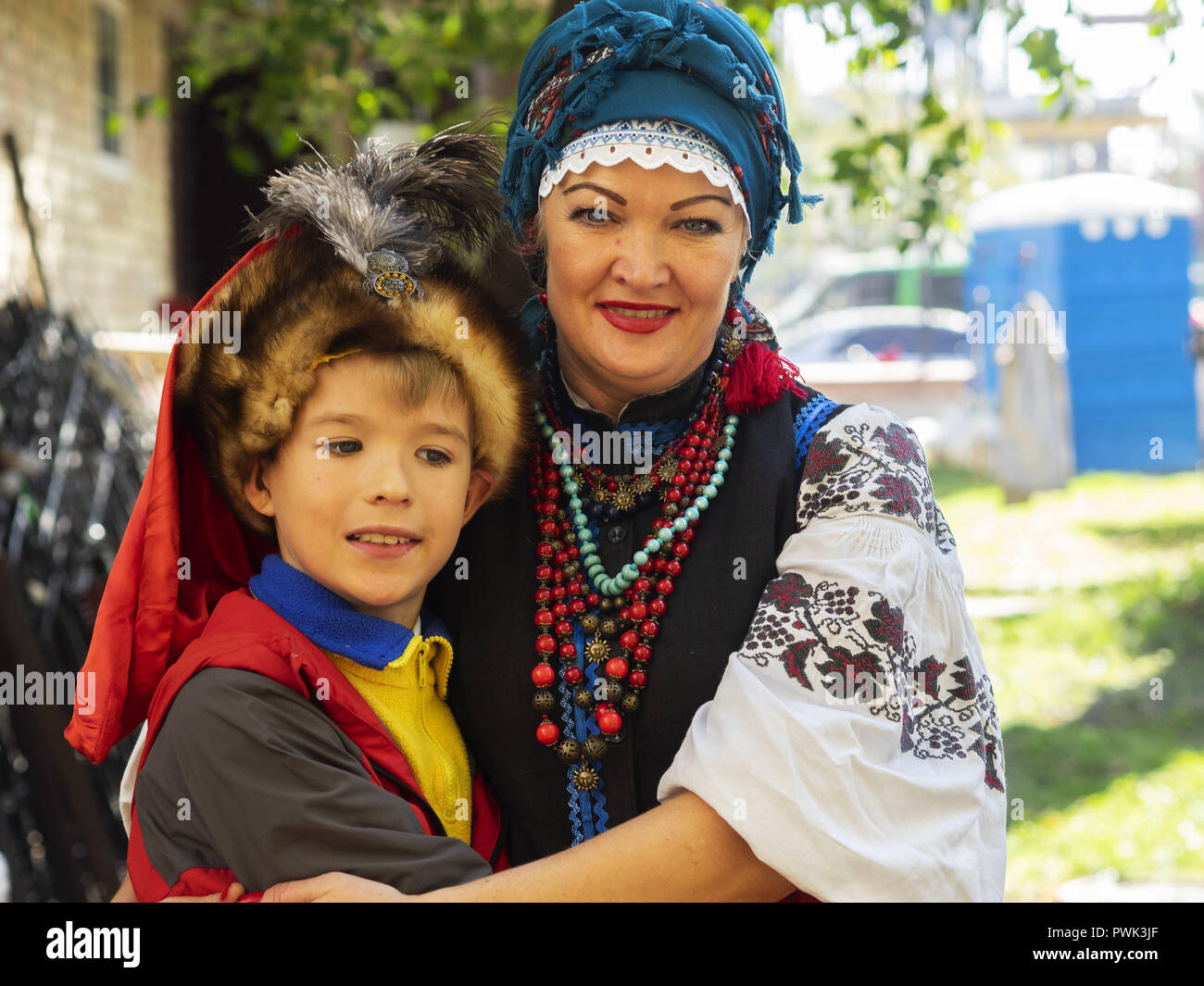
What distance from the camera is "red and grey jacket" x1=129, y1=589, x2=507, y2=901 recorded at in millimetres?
1660

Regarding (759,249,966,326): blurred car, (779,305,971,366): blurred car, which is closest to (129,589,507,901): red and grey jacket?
(779,305,971,366): blurred car

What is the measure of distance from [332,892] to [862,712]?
769mm

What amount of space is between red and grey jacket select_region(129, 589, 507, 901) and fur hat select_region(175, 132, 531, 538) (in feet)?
1.19

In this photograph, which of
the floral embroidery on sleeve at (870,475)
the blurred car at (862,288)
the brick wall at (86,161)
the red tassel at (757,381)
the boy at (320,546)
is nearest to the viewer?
the boy at (320,546)

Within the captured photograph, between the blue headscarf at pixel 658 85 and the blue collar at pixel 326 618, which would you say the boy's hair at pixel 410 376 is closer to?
the blue collar at pixel 326 618

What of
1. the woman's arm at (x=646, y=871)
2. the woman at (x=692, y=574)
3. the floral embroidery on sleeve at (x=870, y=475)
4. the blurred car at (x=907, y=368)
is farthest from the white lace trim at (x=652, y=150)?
the blurred car at (x=907, y=368)

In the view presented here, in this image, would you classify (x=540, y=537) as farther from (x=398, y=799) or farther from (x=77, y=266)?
(x=77, y=266)

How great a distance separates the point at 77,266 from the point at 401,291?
7.70m

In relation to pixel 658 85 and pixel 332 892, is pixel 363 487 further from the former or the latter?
pixel 658 85

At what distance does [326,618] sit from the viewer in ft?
6.26

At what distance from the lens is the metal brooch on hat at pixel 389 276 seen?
6.33ft

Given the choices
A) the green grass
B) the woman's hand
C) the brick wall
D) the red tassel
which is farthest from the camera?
the brick wall

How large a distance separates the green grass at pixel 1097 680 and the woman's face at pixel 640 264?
1.18 meters

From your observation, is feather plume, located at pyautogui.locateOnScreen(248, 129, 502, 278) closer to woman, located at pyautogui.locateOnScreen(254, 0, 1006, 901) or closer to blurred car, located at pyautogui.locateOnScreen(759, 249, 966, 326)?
woman, located at pyautogui.locateOnScreen(254, 0, 1006, 901)
